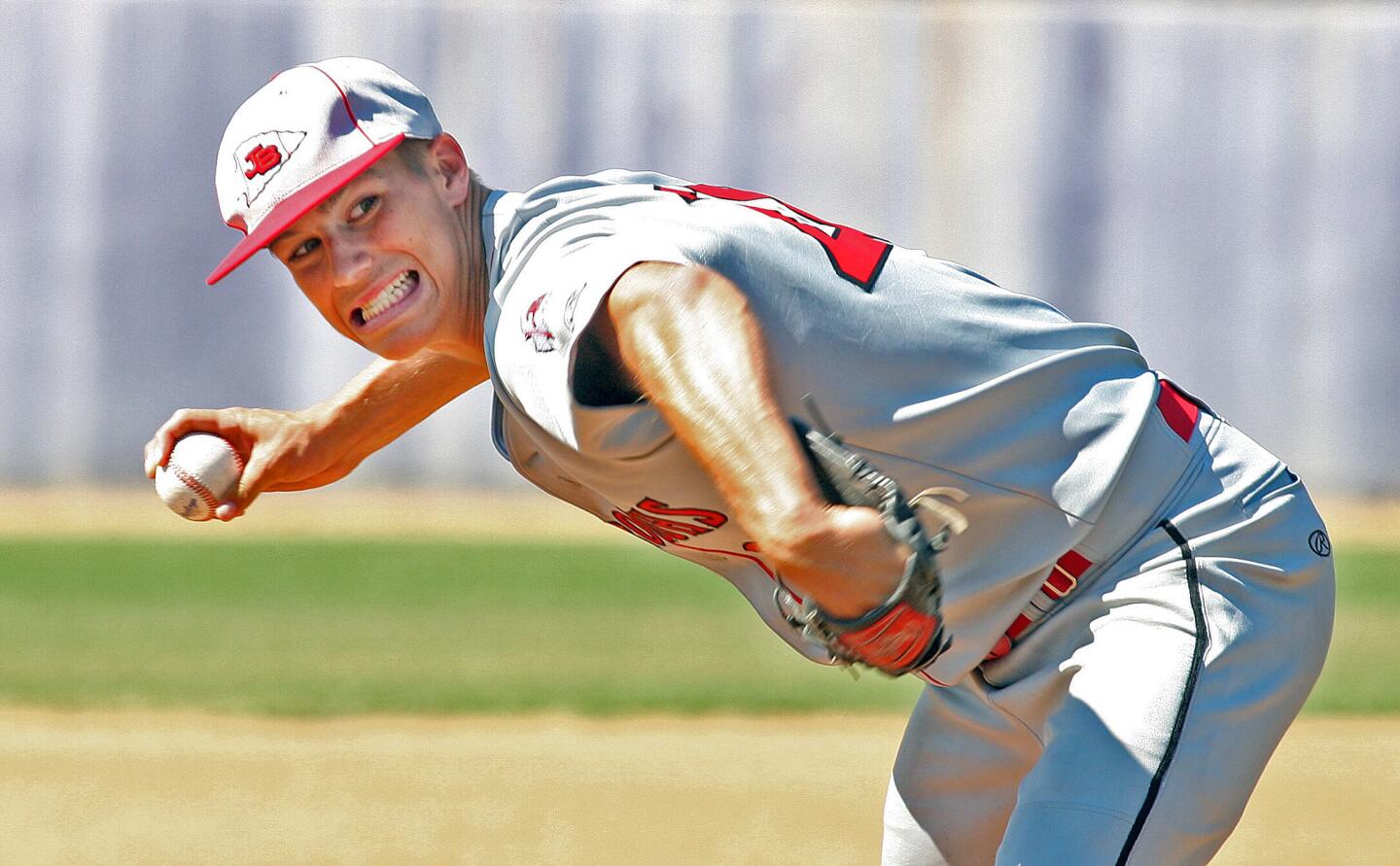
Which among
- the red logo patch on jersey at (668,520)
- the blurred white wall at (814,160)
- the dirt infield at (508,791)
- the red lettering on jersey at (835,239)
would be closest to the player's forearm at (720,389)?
the red lettering on jersey at (835,239)

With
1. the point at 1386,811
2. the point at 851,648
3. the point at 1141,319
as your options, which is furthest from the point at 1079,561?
the point at 1141,319

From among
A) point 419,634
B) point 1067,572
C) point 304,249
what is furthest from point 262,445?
point 419,634

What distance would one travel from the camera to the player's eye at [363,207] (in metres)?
1.80

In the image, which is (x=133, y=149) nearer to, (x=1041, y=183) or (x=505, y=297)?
(x=1041, y=183)

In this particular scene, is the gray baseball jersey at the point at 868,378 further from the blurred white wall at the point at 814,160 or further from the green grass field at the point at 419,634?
the blurred white wall at the point at 814,160

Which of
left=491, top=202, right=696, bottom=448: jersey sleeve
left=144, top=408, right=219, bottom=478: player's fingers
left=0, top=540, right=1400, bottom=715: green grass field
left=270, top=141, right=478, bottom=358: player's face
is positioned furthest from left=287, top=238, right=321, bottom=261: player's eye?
left=0, top=540, right=1400, bottom=715: green grass field

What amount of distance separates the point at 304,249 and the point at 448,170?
0.67 ft

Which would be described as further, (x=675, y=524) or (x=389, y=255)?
(x=675, y=524)

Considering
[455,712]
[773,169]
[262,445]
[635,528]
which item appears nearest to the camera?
[635,528]

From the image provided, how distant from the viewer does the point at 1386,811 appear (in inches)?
167

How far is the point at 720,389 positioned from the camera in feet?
4.60

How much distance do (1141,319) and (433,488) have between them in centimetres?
464

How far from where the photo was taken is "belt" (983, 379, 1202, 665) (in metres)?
1.87

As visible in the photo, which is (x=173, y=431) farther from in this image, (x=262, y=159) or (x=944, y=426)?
(x=944, y=426)
